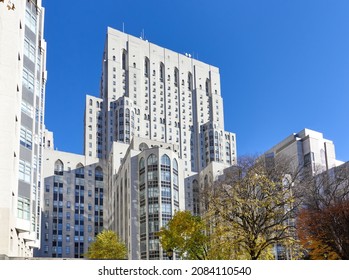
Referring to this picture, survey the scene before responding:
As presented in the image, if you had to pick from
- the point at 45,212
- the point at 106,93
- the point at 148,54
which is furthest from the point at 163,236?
the point at 148,54

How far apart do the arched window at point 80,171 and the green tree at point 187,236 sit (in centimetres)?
9057

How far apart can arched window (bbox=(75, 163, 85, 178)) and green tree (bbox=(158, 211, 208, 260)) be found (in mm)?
90567

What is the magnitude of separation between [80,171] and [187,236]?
94795 millimetres

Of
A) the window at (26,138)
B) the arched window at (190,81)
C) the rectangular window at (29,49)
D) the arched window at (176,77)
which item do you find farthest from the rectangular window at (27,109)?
the arched window at (190,81)

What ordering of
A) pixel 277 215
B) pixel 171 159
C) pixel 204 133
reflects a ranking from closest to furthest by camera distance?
pixel 277 215 → pixel 171 159 → pixel 204 133

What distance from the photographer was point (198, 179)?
155 metres

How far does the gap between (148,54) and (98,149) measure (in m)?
45.8

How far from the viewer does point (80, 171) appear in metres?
151

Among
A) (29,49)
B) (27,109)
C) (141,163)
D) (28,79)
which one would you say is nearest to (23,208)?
(27,109)

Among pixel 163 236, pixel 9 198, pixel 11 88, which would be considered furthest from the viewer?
pixel 163 236

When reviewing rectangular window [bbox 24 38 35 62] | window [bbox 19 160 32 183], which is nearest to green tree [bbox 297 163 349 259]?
window [bbox 19 160 32 183]

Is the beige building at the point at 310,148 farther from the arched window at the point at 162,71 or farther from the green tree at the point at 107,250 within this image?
the green tree at the point at 107,250
